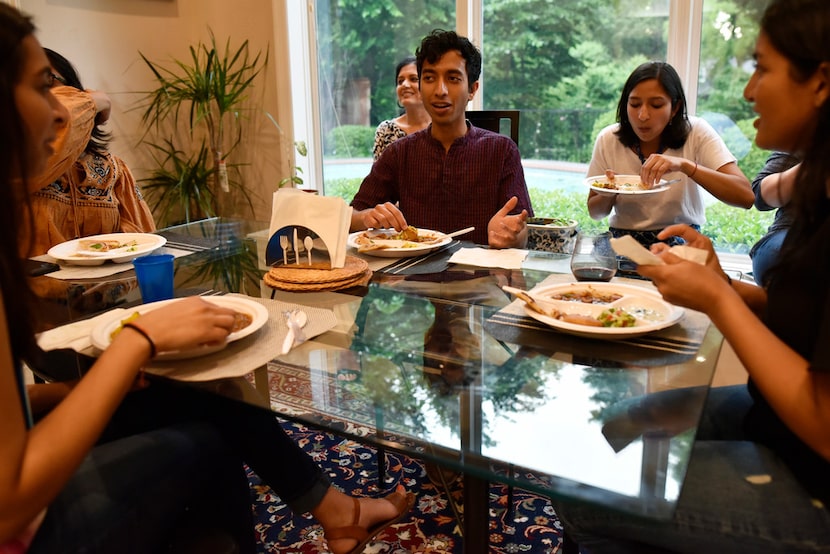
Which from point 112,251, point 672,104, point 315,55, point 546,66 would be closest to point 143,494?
point 112,251

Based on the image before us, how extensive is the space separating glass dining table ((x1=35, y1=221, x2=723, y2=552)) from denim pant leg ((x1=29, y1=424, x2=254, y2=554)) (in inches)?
6.1

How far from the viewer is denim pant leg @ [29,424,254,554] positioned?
967mm

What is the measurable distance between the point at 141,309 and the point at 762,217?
2.71 meters

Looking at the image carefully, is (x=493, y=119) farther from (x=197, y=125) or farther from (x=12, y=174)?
(x=197, y=125)

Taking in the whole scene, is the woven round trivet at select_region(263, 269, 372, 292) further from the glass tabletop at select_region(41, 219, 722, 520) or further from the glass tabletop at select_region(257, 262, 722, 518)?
the glass tabletop at select_region(257, 262, 722, 518)

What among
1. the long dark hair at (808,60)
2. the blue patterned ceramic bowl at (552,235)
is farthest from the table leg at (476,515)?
the blue patterned ceramic bowl at (552,235)

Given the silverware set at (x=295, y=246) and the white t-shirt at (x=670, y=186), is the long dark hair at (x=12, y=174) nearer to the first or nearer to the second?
the silverware set at (x=295, y=246)

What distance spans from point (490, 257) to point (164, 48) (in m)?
3.07

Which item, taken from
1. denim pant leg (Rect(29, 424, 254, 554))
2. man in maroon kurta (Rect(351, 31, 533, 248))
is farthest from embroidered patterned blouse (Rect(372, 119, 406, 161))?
denim pant leg (Rect(29, 424, 254, 554))

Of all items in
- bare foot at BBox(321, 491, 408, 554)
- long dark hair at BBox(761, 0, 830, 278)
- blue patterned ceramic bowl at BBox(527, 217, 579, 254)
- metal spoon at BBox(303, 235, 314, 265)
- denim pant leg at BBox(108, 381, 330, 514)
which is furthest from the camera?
blue patterned ceramic bowl at BBox(527, 217, 579, 254)

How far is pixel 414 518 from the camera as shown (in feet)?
6.36

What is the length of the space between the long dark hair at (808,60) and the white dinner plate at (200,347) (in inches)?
34.7

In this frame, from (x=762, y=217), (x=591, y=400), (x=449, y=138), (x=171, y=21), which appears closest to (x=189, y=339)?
(x=591, y=400)

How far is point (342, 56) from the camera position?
13.0 ft
